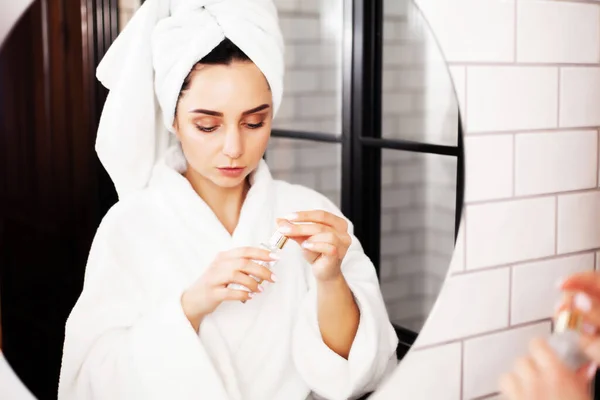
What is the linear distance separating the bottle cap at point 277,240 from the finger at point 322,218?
0.08 feet

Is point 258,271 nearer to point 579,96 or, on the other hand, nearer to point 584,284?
point 584,284

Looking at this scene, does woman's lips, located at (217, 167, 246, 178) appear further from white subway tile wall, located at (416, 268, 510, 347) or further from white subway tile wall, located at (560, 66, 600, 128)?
white subway tile wall, located at (560, 66, 600, 128)

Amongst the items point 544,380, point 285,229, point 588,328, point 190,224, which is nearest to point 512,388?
point 544,380

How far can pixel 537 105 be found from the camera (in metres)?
1.13

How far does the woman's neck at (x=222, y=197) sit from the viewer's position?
80 centimetres

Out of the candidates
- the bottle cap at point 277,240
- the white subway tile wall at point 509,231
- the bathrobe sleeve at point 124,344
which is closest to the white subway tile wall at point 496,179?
the white subway tile wall at point 509,231

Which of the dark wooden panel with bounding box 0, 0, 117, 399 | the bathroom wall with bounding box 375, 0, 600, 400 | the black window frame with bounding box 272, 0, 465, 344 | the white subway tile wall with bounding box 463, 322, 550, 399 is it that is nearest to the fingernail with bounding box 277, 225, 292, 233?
the black window frame with bounding box 272, 0, 465, 344

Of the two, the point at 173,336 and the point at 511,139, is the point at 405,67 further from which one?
the point at 173,336

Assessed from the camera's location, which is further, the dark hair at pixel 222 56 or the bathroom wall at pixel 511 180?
the bathroom wall at pixel 511 180

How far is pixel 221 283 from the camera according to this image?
0.80m

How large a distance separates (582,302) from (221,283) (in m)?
0.53

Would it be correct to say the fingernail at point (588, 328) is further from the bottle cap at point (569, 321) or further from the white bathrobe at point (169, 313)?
the white bathrobe at point (169, 313)

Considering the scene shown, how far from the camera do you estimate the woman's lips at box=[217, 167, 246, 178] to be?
80 centimetres

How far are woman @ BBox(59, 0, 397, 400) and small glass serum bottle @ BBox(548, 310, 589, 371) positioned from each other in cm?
37
